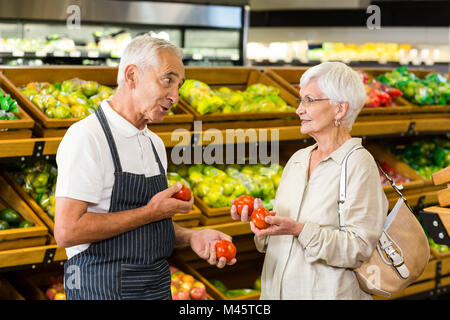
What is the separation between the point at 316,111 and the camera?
2.29 meters

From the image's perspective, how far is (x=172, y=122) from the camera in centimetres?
329

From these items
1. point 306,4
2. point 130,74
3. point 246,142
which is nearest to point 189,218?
point 246,142

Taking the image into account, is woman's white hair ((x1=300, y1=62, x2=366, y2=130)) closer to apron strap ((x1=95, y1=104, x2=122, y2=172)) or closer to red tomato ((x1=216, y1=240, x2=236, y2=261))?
red tomato ((x1=216, y1=240, x2=236, y2=261))

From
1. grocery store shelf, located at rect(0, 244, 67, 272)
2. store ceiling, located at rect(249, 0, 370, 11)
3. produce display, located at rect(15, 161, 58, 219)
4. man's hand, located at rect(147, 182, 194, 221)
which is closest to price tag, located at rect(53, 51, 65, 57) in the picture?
produce display, located at rect(15, 161, 58, 219)

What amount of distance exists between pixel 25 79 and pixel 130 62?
1529 mm

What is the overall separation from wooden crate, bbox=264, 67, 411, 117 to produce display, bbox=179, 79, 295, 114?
4.9 inches

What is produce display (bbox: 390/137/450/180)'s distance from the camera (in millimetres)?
4855

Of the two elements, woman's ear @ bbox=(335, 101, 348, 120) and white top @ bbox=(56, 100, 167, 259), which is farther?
woman's ear @ bbox=(335, 101, 348, 120)

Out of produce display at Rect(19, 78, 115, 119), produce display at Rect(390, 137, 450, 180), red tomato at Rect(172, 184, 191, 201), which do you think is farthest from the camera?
produce display at Rect(390, 137, 450, 180)

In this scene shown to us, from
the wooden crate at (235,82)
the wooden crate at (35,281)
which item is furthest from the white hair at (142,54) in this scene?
the wooden crate at (35,281)

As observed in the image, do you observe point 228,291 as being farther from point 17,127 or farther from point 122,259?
point 122,259

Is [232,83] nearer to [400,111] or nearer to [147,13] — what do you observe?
[400,111]

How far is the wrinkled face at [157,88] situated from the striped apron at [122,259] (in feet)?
0.47
